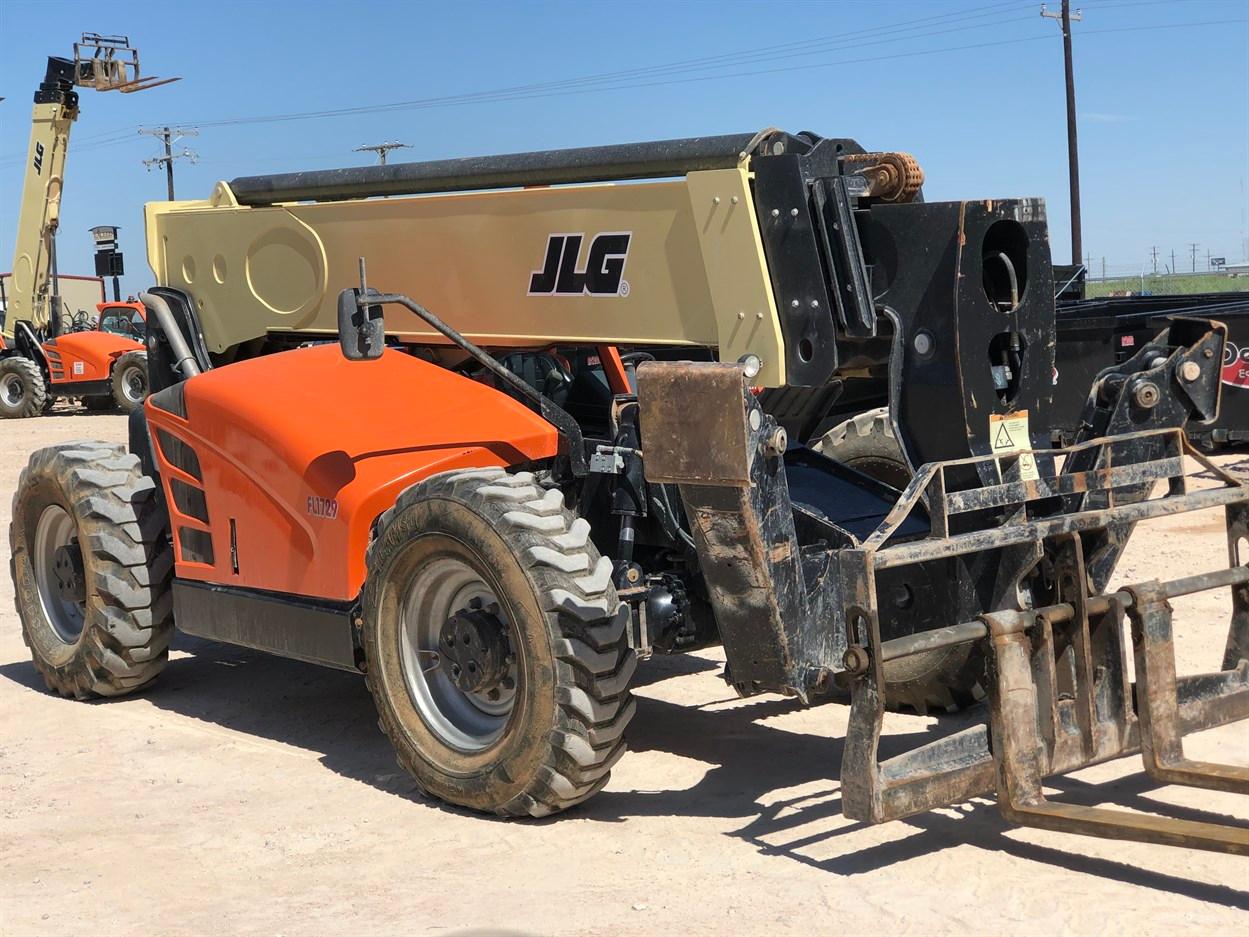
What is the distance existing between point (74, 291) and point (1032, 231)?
5711cm

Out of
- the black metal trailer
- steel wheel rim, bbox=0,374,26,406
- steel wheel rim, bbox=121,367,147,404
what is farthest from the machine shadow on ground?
steel wheel rim, bbox=0,374,26,406

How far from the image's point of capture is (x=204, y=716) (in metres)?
7.69

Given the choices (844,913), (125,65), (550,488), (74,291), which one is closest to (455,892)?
(844,913)

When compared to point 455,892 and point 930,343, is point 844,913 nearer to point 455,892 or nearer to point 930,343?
point 455,892

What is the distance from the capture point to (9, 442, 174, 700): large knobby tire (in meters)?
7.63

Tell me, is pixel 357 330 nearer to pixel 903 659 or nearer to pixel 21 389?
pixel 903 659

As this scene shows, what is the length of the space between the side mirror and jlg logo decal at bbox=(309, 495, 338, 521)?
61cm

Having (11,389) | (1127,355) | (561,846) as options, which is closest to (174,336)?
(561,846)

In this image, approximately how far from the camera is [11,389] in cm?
2752

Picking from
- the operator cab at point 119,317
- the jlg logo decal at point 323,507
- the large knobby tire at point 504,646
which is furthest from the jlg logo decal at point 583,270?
the operator cab at point 119,317

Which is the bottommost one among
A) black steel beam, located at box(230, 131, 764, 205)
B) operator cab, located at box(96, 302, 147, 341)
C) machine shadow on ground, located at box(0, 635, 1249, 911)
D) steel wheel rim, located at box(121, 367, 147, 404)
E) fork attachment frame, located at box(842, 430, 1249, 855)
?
machine shadow on ground, located at box(0, 635, 1249, 911)

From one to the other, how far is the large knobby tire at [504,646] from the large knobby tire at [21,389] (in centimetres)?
2282

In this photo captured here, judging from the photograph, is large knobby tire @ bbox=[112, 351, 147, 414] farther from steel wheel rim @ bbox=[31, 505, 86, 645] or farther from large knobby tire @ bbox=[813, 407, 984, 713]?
large knobby tire @ bbox=[813, 407, 984, 713]

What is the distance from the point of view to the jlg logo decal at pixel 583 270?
20.7 feet
